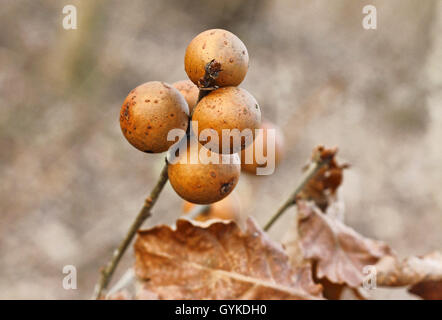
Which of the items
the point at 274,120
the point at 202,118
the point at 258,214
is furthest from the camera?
the point at 274,120

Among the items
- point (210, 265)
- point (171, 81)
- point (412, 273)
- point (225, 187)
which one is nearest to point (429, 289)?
point (412, 273)

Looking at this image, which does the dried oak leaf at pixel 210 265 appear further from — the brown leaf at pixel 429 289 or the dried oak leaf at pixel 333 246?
the brown leaf at pixel 429 289

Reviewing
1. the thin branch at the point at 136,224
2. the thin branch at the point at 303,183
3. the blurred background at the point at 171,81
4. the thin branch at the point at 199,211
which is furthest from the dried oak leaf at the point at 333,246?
the blurred background at the point at 171,81

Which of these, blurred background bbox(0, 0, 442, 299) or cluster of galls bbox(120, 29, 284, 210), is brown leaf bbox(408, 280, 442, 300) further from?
blurred background bbox(0, 0, 442, 299)

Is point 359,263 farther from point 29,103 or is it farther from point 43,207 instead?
point 29,103

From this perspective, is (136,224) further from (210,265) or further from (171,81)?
(171,81)

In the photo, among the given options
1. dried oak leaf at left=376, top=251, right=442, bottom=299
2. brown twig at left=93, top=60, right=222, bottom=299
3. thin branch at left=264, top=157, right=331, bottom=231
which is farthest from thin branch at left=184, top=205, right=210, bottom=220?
dried oak leaf at left=376, top=251, right=442, bottom=299
